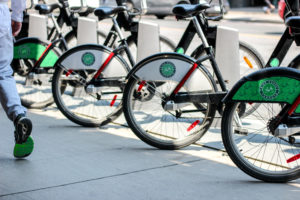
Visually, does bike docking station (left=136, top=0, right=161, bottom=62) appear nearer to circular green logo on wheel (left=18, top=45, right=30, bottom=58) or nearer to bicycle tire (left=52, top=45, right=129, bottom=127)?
bicycle tire (left=52, top=45, right=129, bottom=127)

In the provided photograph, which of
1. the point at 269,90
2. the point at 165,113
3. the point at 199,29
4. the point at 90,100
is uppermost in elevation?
the point at 199,29

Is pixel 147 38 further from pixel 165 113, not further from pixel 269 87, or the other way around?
pixel 269 87

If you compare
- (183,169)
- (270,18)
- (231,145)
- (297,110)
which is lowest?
(270,18)

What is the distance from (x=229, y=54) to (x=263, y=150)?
1164 millimetres

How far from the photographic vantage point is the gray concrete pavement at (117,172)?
4.12 m

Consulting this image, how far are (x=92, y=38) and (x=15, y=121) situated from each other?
8.22 ft

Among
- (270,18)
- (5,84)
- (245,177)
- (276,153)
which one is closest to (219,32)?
(276,153)

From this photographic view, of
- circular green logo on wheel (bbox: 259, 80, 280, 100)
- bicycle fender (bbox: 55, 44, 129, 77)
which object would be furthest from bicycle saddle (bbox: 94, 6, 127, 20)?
circular green logo on wheel (bbox: 259, 80, 280, 100)

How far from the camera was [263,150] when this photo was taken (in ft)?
16.7

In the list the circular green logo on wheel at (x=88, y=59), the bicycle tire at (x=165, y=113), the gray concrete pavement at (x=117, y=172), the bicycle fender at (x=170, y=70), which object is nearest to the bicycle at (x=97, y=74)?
the circular green logo on wheel at (x=88, y=59)

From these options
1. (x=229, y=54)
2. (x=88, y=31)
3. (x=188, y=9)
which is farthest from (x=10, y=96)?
(x=88, y=31)

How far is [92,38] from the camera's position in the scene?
23.3 ft

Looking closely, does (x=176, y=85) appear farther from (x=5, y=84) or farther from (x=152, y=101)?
(x=5, y=84)

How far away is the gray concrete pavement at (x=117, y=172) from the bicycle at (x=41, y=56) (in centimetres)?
117
